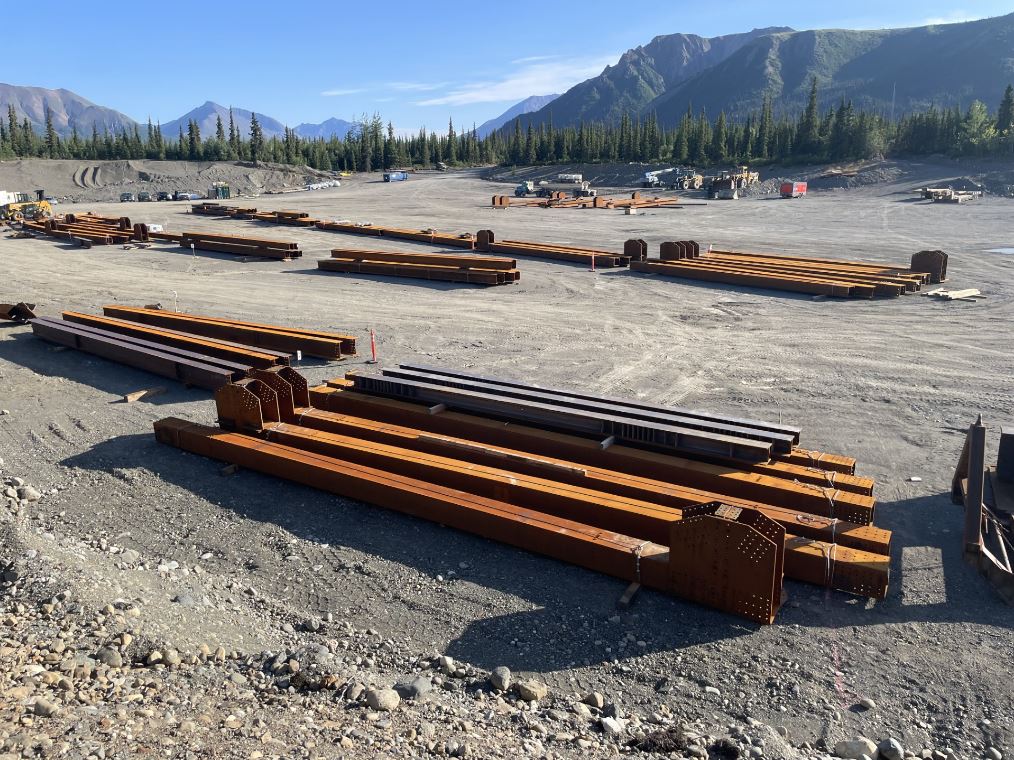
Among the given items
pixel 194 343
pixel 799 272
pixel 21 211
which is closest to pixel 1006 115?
pixel 799 272

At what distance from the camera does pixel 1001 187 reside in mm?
55281

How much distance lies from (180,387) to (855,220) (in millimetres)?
40291

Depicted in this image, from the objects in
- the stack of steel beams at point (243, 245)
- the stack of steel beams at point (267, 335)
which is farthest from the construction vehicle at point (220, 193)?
the stack of steel beams at point (267, 335)

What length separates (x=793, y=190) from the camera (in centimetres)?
5962

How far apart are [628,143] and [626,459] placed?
96.4 metres

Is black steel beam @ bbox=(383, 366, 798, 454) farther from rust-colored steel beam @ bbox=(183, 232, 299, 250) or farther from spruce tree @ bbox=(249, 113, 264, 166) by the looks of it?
spruce tree @ bbox=(249, 113, 264, 166)

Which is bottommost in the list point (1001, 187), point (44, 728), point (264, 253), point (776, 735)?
point (776, 735)

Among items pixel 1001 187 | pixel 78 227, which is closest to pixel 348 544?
pixel 78 227

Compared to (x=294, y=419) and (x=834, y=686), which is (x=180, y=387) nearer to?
(x=294, y=419)

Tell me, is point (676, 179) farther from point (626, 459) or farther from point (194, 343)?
point (626, 459)

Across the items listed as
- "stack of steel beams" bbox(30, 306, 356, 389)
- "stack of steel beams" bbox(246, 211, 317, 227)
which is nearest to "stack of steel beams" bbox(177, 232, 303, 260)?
"stack of steel beams" bbox(246, 211, 317, 227)

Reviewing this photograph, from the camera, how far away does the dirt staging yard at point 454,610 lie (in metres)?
4.81

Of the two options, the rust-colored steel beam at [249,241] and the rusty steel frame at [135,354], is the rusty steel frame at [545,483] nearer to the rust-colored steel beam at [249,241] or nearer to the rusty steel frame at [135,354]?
the rusty steel frame at [135,354]

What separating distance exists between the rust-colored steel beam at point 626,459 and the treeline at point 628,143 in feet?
249
